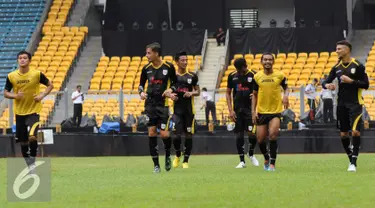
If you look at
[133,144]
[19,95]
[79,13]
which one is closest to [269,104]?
[19,95]

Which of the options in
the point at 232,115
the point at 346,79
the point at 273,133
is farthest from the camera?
the point at 232,115

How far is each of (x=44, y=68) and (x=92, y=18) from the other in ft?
21.0

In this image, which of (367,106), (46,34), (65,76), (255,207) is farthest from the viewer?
(46,34)

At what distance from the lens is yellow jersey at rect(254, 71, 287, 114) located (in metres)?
20.6

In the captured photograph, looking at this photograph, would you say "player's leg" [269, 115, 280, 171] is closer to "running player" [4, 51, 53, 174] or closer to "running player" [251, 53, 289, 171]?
"running player" [251, 53, 289, 171]

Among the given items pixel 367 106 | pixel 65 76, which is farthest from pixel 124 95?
pixel 65 76

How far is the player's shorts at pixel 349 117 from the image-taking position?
19953 mm

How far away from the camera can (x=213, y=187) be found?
16.2 metres

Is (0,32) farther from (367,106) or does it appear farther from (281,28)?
(367,106)

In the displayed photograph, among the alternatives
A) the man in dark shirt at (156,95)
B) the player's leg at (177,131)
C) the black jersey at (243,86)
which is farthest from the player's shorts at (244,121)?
the man in dark shirt at (156,95)

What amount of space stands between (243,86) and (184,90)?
1184 mm

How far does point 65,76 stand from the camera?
47469 millimetres

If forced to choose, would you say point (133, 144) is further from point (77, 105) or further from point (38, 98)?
point (38, 98)

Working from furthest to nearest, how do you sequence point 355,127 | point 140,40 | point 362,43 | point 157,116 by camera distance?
point 140,40, point 362,43, point 157,116, point 355,127
